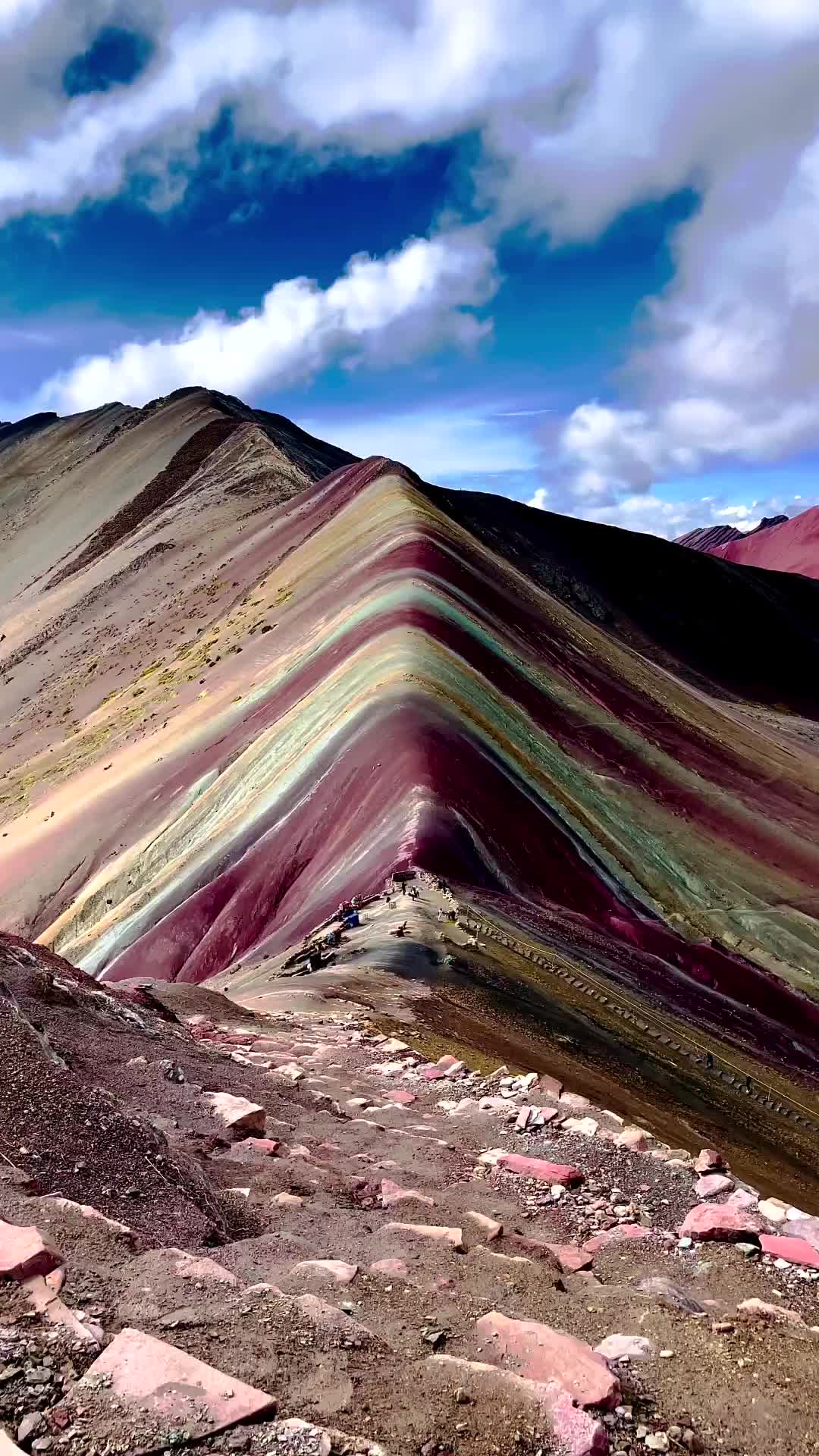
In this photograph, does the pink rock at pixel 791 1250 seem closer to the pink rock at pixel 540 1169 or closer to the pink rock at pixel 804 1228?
the pink rock at pixel 804 1228

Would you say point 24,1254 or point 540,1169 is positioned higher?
point 24,1254

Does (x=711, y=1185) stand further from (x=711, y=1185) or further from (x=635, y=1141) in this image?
(x=635, y=1141)

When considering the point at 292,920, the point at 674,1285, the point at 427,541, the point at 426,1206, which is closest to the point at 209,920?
the point at 292,920

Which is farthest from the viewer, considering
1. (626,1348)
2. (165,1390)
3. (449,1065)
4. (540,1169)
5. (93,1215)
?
(449,1065)

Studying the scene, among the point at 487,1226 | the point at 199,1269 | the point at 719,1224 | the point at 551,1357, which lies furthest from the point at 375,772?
the point at 551,1357

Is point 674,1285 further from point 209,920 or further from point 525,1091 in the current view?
point 209,920

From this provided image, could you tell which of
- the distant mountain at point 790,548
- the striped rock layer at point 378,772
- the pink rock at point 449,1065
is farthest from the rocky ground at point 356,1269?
the distant mountain at point 790,548

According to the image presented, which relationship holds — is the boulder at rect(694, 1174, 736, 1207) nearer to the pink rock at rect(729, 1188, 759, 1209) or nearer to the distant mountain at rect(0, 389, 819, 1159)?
the pink rock at rect(729, 1188, 759, 1209)
